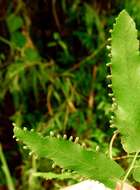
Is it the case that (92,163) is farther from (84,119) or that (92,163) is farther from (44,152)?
(84,119)

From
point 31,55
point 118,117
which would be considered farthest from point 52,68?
point 118,117

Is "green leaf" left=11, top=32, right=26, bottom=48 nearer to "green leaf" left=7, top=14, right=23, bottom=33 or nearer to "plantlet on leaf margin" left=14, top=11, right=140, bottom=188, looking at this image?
"green leaf" left=7, top=14, right=23, bottom=33

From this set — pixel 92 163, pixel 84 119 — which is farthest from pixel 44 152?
pixel 84 119

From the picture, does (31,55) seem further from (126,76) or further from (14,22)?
(126,76)

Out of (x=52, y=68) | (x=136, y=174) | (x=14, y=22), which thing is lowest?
(x=136, y=174)

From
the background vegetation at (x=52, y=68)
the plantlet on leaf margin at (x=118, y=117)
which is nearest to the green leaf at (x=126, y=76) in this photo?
the plantlet on leaf margin at (x=118, y=117)

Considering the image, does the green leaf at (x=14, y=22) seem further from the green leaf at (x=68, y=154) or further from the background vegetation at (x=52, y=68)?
the green leaf at (x=68, y=154)

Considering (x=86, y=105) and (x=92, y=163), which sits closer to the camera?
(x=92, y=163)
